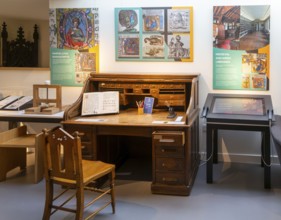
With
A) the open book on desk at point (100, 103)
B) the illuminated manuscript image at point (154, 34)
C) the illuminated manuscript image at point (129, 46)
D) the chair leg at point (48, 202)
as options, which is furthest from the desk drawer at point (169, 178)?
the illuminated manuscript image at point (129, 46)

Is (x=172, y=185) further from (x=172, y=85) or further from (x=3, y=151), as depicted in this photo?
(x=3, y=151)

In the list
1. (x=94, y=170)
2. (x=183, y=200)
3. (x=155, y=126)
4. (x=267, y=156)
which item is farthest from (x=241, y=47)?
(x=94, y=170)

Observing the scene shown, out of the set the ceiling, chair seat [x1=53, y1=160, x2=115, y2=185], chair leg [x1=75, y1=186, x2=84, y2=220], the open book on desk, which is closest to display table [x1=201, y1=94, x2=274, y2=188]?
the open book on desk

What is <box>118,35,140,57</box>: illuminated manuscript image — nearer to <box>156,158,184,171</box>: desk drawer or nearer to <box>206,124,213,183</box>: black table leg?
<box>206,124,213,183</box>: black table leg

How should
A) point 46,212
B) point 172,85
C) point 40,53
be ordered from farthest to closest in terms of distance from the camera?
point 40,53 < point 172,85 < point 46,212

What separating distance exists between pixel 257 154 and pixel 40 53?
4.67m

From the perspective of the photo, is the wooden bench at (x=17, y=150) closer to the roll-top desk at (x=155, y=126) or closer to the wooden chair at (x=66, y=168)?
the roll-top desk at (x=155, y=126)

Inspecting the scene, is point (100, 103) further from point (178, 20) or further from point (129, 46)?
point (178, 20)

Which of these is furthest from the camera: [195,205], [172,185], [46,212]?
[172,185]

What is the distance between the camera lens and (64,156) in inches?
128

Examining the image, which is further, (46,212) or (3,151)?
(3,151)

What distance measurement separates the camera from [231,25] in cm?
491

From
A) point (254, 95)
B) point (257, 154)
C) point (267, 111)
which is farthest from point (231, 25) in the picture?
point (257, 154)

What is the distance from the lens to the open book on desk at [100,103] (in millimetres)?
4547
